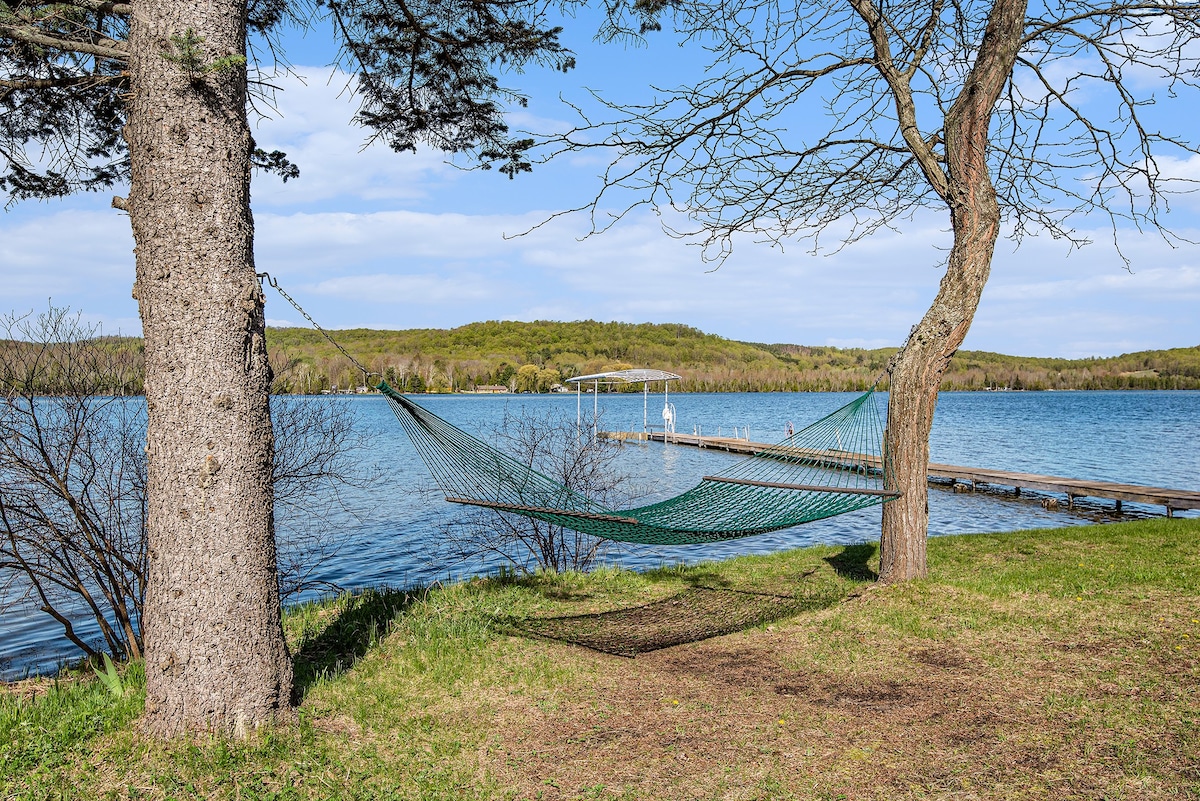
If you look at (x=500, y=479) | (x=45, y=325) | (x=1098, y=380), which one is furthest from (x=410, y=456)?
(x=1098, y=380)

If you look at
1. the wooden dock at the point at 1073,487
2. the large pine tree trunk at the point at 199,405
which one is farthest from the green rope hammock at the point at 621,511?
the wooden dock at the point at 1073,487

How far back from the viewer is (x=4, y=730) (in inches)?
91.2

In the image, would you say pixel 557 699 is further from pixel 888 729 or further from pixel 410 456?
pixel 410 456

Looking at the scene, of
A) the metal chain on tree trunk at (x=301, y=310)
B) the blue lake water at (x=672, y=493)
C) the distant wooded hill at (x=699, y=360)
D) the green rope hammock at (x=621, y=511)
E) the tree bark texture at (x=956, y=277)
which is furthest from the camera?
the distant wooded hill at (x=699, y=360)

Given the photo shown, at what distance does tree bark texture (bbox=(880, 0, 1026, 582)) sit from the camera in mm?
3922

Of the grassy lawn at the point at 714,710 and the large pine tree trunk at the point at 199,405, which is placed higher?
the large pine tree trunk at the point at 199,405

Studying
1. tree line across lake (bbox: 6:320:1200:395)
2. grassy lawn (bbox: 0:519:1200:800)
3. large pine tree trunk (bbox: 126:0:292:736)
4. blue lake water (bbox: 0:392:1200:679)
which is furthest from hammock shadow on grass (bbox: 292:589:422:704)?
tree line across lake (bbox: 6:320:1200:395)

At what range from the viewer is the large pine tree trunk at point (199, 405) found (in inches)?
89.8

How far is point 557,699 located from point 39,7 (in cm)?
345

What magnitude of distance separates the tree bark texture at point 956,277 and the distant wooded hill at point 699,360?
64.6ft

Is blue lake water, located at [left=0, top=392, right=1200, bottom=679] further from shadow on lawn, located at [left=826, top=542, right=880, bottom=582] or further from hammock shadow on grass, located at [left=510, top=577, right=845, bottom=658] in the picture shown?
hammock shadow on grass, located at [left=510, top=577, right=845, bottom=658]

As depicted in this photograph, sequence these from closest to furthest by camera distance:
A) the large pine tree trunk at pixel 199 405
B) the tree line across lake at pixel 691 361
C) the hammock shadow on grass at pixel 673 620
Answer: the large pine tree trunk at pixel 199 405 < the hammock shadow on grass at pixel 673 620 < the tree line across lake at pixel 691 361

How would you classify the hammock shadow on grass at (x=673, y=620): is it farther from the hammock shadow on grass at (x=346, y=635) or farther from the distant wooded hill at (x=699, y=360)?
the distant wooded hill at (x=699, y=360)

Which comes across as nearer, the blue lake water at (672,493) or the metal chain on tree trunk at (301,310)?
the metal chain on tree trunk at (301,310)
